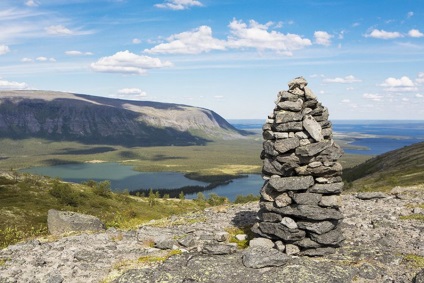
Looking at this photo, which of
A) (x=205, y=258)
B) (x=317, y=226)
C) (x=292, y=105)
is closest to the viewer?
(x=205, y=258)

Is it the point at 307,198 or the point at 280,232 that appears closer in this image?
the point at 307,198

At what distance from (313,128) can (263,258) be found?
27.7 ft

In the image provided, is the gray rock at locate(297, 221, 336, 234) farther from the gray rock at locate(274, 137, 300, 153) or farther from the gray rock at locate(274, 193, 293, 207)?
the gray rock at locate(274, 137, 300, 153)

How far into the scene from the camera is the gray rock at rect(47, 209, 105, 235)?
102ft

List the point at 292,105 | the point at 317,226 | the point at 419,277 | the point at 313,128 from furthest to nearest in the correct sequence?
the point at 292,105, the point at 313,128, the point at 317,226, the point at 419,277

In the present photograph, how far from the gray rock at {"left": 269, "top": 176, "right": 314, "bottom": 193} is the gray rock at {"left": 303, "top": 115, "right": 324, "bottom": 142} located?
258 cm

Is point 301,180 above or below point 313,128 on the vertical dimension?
below

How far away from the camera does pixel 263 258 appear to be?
1978cm

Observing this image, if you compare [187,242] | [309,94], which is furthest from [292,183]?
[187,242]

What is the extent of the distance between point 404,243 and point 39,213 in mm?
84159

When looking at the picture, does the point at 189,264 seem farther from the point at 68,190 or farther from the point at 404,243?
the point at 68,190

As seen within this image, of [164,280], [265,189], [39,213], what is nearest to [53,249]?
[164,280]

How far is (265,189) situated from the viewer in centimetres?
2378

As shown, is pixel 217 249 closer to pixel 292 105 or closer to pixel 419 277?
pixel 292 105
